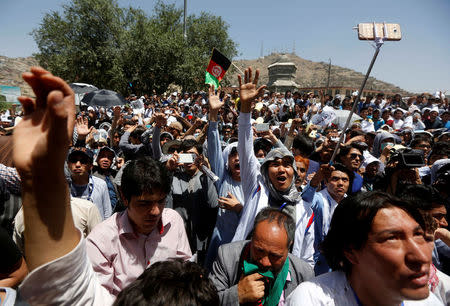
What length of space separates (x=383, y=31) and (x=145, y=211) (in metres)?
2.92

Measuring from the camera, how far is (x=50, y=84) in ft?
2.38

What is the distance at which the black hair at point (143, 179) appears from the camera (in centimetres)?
179

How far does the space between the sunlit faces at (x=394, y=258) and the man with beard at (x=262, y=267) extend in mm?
469

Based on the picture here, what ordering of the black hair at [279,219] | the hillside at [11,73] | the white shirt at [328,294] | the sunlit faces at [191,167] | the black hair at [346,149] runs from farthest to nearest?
1. the hillside at [11,73]
2. the black hair at [346,149]
3. the sunlit faces at [191,167]
4. the black hair at [279,219]
5. the white shirt at [328,294]

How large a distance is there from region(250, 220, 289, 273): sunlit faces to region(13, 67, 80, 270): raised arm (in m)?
1.24

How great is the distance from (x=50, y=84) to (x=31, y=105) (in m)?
0.09

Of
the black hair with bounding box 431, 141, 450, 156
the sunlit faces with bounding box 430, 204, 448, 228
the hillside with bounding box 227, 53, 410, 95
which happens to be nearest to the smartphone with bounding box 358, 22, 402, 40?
the sunlit faces with bounding box 430, 204, 448, 228

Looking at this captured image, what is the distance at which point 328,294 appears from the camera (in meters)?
1.41

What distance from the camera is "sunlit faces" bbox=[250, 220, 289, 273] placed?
172 cm

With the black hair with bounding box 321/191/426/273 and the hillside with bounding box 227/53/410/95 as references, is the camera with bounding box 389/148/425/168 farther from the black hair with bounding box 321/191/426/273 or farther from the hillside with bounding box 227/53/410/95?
the hillside with bounding box 227/53/410/95

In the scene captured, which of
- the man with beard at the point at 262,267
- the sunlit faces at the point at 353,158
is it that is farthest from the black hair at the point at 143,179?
the sunlit faces at the point at 353,158

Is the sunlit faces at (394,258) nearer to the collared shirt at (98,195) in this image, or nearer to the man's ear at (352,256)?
the man's ear at (352,256)

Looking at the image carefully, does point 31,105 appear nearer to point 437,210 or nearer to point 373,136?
point 437,210

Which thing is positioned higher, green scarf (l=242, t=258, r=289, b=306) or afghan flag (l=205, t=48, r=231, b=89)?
afghan flag (l=205, t=48, r=231, b=89)
